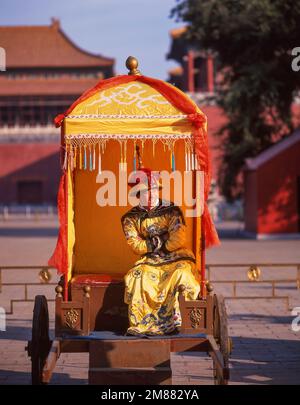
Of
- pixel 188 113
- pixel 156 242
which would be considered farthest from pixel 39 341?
pixel 188 113

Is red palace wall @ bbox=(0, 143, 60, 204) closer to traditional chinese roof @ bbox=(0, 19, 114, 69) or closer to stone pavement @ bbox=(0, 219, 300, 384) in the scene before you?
traditional chinese roof @ bbox=(0, 19, 114, 69)

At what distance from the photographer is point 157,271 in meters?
6.51

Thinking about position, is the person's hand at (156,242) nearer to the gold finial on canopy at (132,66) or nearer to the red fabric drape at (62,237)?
the red fabric drape at (62,237)

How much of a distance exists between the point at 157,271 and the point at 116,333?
68 cm

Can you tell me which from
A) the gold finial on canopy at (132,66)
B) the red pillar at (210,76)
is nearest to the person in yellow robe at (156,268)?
the gold finial on canopy at (132,66)

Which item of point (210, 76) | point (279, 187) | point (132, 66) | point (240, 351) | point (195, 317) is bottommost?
point (240, 351)

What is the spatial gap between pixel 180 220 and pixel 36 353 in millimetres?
1830

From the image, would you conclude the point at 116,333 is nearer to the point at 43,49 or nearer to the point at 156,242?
the point at 156,242

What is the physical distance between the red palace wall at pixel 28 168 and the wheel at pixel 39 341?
50355 millimetres

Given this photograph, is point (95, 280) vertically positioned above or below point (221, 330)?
above

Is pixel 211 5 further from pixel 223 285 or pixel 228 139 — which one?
pixel 223 285

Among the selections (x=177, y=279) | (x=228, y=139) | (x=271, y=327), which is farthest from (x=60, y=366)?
(x=228, y=139)

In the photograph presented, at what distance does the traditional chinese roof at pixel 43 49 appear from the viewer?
203ft

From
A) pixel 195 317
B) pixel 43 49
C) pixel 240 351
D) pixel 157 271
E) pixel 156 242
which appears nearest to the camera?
pixel 195 317
